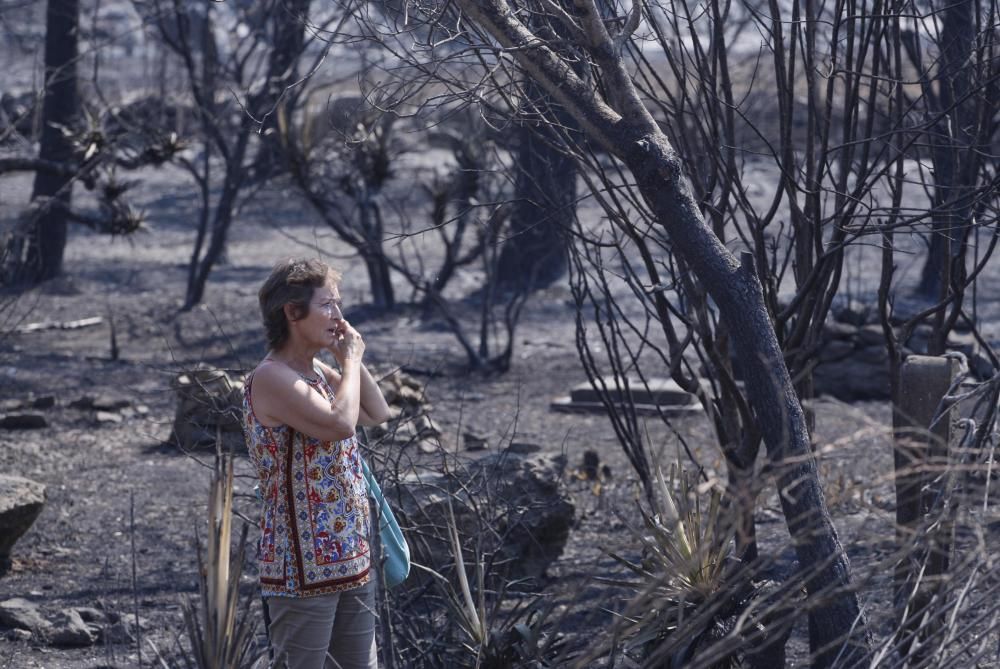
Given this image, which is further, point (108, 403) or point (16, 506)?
point (108, 403)

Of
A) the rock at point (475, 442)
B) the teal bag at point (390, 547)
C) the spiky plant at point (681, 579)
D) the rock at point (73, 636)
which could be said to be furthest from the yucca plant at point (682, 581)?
the rock at point (475, 442)

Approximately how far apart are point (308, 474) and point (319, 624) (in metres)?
0.42

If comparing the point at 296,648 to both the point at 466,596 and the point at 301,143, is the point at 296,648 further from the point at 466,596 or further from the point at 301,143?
the point at 301,143

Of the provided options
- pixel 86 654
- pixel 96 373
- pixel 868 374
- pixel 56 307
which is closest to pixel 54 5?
pixel 56 307

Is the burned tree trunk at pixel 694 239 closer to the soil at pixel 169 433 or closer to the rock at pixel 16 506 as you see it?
the soil at pixel 169 433

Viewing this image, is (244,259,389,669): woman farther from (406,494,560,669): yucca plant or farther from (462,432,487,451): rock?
(462,432,487,451): rock

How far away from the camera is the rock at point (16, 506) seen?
6.02 metres

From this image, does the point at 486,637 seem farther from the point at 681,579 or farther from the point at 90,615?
the point at 90,615

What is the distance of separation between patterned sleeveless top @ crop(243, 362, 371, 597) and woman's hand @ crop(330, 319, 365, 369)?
0.85 ft

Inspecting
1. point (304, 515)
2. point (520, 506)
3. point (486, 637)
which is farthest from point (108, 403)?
point (304, 515)

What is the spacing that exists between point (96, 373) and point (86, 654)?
6328 millimetres

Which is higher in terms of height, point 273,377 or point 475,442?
point 273,377

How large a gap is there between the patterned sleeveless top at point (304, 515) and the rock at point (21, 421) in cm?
625

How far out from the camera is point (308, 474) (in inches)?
140
